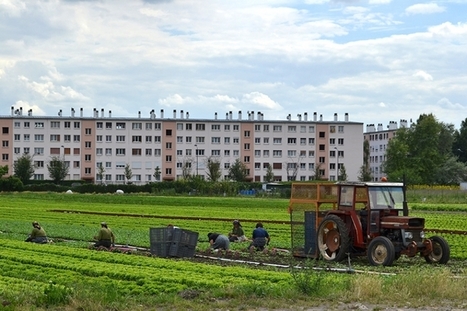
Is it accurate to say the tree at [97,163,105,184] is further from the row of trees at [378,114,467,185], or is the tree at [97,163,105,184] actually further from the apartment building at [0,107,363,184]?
the row of trees at [378,114,467,185]

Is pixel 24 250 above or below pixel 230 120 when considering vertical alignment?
below

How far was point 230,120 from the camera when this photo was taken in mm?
156625

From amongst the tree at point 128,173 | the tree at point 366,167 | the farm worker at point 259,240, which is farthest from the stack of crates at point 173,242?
the tree at point 366,167

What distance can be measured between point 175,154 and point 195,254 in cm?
12436

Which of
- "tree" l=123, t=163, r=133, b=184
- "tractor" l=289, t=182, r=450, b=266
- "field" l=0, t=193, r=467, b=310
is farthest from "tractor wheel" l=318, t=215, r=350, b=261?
"tree" l=123, t=163, r=133, b=184

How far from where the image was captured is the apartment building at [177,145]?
494 ft

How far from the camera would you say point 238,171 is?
145 meters

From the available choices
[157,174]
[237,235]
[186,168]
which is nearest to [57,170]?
[157,174]

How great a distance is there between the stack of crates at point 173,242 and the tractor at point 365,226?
370cm

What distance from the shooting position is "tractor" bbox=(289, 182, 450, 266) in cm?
2598

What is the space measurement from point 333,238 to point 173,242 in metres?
5.41

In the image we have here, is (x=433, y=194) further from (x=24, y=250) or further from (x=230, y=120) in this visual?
(x=24, y=250)

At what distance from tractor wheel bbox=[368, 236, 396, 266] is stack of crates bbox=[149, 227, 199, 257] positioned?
6219 millimetres

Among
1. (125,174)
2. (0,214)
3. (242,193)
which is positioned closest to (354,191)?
(0,214)
